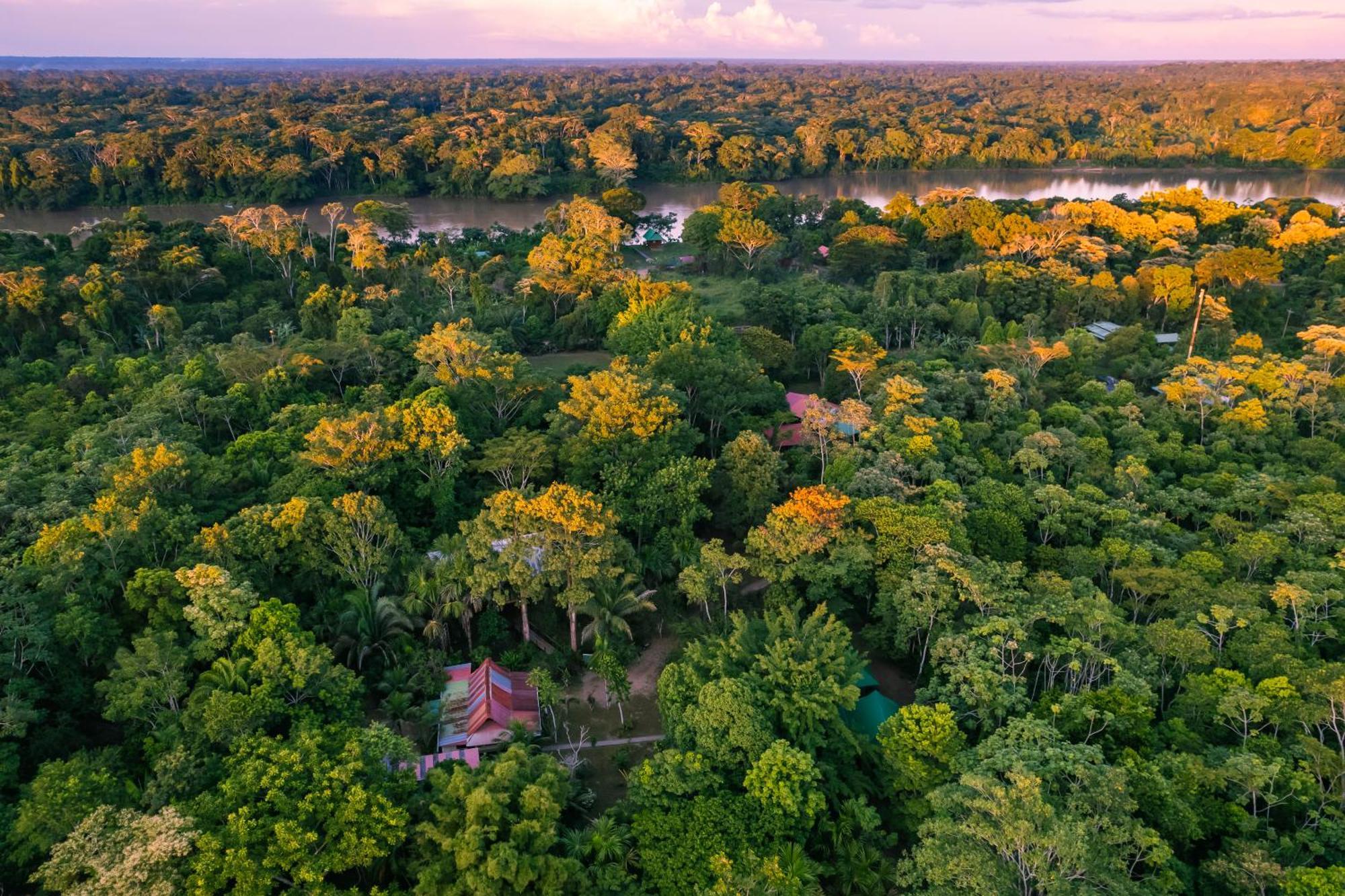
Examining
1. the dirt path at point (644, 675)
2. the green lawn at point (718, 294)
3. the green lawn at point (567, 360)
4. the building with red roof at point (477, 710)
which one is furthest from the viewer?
the green lawn at point (718, 294)

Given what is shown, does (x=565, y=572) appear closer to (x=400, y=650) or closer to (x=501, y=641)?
(x=501, y=641)

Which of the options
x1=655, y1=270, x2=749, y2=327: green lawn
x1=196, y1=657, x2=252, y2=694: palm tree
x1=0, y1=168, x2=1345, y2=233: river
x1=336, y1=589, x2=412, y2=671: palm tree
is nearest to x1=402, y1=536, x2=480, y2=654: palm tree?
x1=336, y1=589, x2=412, y2=671: palm tree

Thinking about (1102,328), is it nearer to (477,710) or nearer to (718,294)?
(718,294)

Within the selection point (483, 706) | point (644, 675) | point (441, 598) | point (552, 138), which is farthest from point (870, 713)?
point (552, 138)

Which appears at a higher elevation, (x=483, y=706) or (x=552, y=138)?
(x=552, y=138)

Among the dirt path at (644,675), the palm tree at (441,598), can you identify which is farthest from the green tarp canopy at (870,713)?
the palm tree at (441,598)

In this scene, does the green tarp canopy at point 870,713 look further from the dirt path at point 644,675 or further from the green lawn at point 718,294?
the green lawn at point 718,294
